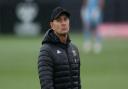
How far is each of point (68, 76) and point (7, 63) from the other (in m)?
12.5

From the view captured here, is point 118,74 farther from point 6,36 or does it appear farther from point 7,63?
point 6,36

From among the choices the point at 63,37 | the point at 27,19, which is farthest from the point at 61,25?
the point at 27,19

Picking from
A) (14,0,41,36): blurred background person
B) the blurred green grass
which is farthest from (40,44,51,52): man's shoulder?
(14,0,41,36): blurred background person

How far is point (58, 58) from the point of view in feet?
24.2

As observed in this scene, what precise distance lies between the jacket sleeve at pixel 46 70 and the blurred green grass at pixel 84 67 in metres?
7.00

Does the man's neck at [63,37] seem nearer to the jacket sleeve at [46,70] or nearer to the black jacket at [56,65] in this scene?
the black jacket at [56,65]

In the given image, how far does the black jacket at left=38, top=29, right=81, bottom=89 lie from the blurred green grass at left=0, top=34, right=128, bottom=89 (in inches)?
267

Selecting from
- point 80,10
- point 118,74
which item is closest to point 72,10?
point 80,10

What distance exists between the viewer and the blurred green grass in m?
15.1

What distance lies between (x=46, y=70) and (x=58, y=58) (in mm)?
235

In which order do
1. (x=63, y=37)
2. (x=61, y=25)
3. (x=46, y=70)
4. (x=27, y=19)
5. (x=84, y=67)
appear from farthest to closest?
(x=27, y=19) → (x=84, y=67) → (x=63, y=37) → (x=61, y=25) → (x=46, y=70)

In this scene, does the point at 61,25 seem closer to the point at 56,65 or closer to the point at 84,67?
the point at 56,65

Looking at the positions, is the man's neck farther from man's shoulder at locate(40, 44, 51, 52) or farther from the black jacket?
man's shoulder at locate(40, 44, 51, 52)

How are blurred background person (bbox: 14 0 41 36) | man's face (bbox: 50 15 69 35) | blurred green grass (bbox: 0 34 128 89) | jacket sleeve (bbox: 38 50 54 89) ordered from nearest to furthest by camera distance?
jacket sleeve (bbox: 38 50 54 89) < man's face (bbox: 50 15 69 35) < blurred green grass (bbox: 0 34 128 89) < blurred background person (bbox: 14 0 41 36)
